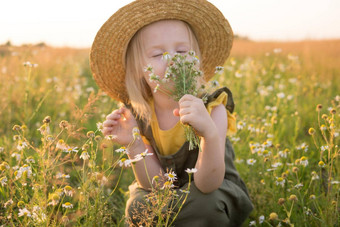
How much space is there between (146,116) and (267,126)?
1353 millimetres

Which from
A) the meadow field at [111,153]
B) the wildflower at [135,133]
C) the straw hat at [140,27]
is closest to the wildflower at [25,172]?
the meadow field at [111,153]

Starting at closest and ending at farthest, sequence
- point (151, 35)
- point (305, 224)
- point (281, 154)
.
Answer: point (305, 224) < point (151, 35) < point (281, 154)

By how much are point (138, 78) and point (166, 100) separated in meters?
0.26

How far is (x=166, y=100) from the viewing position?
262cm

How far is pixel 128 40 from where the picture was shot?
262 centimetres

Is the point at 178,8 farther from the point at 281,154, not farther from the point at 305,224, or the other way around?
the point at 305,224

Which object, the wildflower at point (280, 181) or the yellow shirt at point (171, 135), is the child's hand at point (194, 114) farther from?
the wildflower at point (280, 181)

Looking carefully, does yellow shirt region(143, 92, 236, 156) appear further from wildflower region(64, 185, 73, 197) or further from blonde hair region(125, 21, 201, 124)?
wildflower region(64, 185, 73, 197)

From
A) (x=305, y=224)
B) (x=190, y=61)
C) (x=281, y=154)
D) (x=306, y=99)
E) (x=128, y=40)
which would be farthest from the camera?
(x=306, y=99)

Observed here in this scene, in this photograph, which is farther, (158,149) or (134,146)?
(158,149)

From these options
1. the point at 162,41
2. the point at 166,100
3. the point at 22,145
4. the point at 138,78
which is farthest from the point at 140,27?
the point at 22,145

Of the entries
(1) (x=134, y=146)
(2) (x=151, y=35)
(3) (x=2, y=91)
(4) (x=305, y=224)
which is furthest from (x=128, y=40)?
(3) (x=2, y=91)

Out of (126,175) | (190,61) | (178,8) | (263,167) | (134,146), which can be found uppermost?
(178,8)

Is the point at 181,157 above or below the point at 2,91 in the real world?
below
